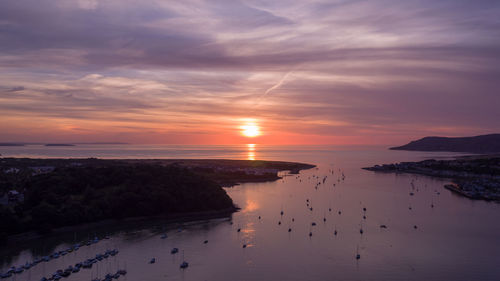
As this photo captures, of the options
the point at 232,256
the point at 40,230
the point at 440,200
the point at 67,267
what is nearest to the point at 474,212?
the point at 440,200

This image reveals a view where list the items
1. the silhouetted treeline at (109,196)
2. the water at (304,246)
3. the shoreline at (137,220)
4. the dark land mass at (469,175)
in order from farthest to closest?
the dark land mass at (469,175)
the silhouetted treeline at (109,196)
the shoreline at (137,220)
the water at (304,246)

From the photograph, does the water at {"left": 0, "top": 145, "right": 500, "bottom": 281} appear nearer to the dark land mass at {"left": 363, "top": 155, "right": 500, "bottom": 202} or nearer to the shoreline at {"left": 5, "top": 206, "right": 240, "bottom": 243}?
the shoreline at {"left": 5, "top": 206, "right": 240, "bottom": 243}

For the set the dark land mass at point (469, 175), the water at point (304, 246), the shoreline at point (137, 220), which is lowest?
the water at point (304, 246)

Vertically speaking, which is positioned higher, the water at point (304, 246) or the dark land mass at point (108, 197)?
the dark land mass at point (108, 197)

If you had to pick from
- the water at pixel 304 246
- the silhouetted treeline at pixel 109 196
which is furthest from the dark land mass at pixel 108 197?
the water at pixel 304 246

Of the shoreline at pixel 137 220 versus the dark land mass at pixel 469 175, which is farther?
the dark land mass at pixel 469 175

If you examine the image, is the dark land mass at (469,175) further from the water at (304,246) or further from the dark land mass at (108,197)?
the dark land mass at (108,197)

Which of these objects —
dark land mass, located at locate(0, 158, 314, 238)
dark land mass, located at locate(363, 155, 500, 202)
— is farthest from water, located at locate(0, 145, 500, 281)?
dark land mass, located at locate(363, 155, 500, 202)

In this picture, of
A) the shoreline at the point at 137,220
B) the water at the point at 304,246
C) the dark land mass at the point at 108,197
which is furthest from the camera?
Result: the dark land mass at the point at 108,197
